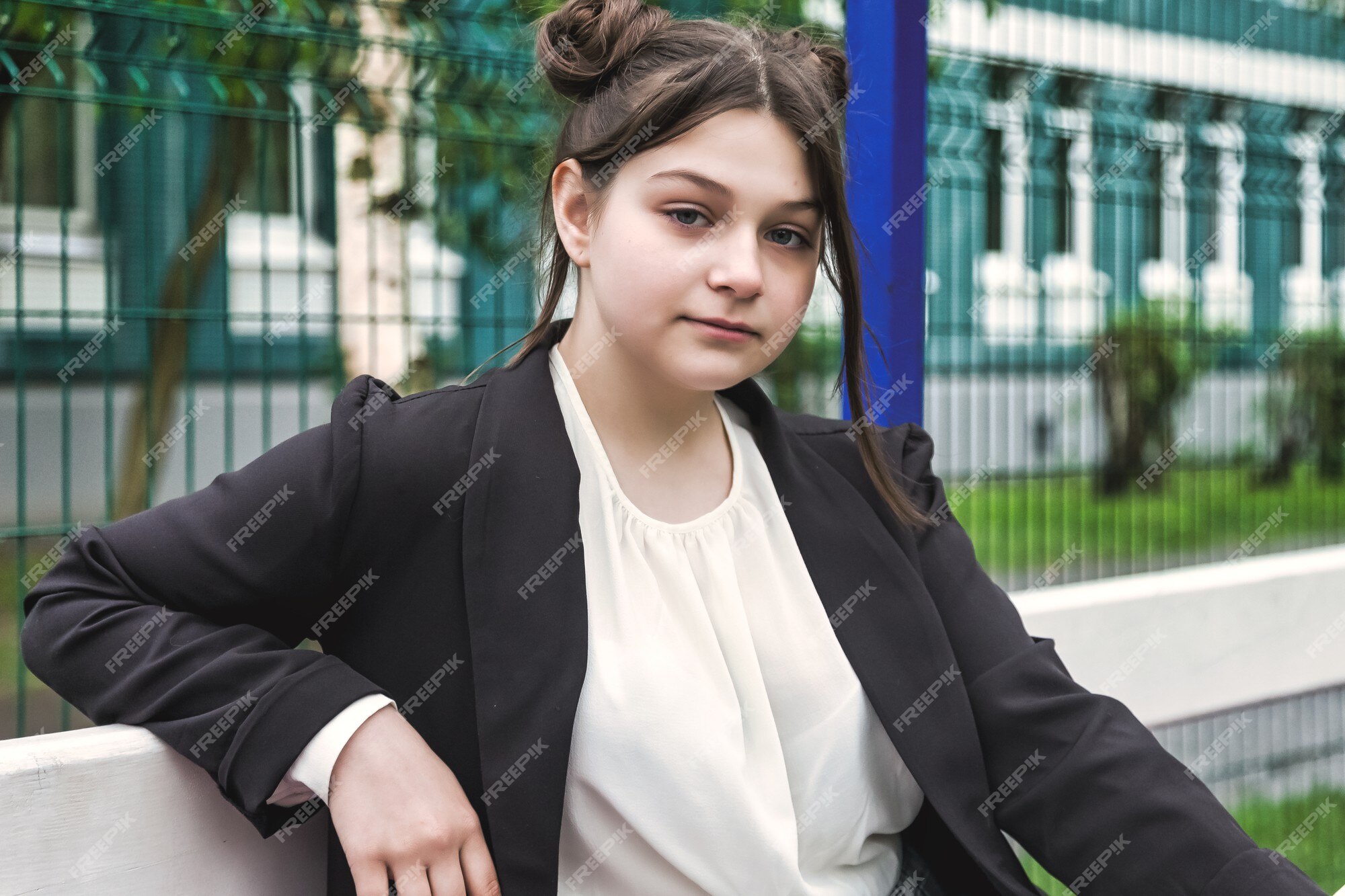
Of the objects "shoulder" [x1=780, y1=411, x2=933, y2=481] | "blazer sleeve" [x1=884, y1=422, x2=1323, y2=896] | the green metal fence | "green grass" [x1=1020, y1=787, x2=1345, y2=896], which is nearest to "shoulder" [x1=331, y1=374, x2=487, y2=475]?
"shoulder" [x1=780, y1=411, x2=933, y2=481]

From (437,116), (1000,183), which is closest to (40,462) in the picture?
(437,116)

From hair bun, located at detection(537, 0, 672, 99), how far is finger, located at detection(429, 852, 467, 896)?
0.99m

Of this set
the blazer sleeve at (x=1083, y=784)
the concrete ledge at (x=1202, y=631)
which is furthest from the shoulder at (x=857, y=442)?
the concrete ledge at (x=1202, y=631)

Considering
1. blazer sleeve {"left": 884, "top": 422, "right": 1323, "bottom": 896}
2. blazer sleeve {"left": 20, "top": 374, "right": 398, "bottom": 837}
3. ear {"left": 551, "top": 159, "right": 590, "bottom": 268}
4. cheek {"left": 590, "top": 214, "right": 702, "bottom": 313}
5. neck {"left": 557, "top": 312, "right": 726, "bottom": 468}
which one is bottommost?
blazer sleeve {"left": 884, "top": 422, "right": 1323, "bottom": 896}

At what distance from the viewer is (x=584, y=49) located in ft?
5.55

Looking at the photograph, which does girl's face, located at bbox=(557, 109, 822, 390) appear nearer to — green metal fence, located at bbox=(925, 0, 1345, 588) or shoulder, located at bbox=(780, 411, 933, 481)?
shoulder, located at bbox=(780, 411, 933, 481)

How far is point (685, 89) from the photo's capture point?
1541mm

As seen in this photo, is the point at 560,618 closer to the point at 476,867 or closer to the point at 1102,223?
the point at 476,867

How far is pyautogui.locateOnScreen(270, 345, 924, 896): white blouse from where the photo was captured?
147 cm

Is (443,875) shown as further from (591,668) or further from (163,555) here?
(163,555)

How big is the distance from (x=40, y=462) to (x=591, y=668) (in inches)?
80.0

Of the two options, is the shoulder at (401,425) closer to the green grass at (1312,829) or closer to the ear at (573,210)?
the ear at (573,210)

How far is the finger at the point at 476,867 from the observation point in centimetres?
135

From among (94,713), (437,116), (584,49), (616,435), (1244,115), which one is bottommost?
(94,713)
